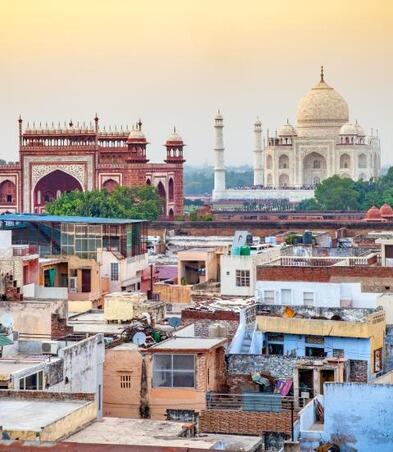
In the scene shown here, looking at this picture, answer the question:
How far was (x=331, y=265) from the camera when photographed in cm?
1927

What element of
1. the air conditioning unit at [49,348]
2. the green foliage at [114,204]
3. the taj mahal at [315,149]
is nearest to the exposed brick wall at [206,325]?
the air conditioning unit at [49,348]

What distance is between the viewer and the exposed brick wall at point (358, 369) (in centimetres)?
1461

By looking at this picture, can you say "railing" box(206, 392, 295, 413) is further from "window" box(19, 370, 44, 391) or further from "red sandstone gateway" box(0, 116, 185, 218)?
"red sandstone gateway" box(0, 116, 185, 218)

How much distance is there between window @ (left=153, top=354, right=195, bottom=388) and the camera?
1347cm

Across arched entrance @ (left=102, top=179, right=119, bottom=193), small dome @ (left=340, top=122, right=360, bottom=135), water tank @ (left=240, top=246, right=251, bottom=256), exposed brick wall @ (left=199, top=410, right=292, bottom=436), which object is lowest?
exposed brick wall @ (left=199, top=410, right=292, bottom=436)

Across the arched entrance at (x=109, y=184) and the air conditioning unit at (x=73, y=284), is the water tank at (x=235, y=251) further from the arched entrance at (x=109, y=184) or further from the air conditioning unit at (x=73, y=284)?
the arched entrance at (x=109, y=184)

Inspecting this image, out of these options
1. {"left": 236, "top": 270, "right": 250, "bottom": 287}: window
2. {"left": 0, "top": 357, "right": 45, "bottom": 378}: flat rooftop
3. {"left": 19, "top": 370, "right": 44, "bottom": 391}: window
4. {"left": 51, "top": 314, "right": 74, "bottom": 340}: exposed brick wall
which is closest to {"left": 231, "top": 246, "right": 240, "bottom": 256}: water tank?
{"left": 236, "top": 270, "right": 250, "bottom": 287}: window

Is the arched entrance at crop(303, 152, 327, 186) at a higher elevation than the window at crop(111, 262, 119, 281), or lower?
higher

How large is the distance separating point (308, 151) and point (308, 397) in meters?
57.5

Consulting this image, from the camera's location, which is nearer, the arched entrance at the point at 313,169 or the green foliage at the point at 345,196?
the green foliage at the point at 345,196

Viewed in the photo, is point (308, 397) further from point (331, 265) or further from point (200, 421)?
point (331, 265)

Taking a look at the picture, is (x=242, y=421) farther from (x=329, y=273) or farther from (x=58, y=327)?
(x=329, y=273)

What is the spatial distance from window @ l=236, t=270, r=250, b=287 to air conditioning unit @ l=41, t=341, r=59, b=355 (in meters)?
6.72

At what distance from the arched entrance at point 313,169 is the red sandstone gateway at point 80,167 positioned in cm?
2139
